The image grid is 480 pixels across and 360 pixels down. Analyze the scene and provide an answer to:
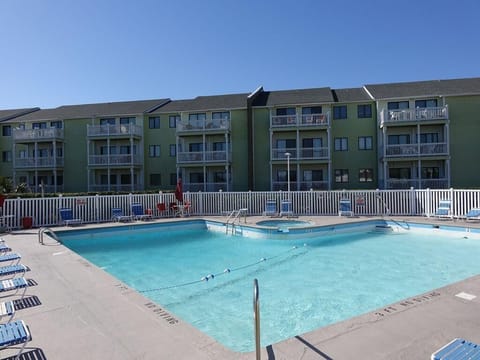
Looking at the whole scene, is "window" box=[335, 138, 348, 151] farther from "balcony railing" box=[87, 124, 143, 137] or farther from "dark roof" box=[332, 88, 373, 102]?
"balcony railing" box=[87, 124, 143, 137]

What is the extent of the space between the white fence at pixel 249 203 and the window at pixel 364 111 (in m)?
11.9

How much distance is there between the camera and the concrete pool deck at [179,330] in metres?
3.47

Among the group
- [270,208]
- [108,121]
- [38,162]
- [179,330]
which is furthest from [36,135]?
[179,330]

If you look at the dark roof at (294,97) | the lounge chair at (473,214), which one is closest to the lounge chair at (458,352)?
the lounge chair at (473,214)

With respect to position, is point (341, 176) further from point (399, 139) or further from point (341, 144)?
point (399, 139)

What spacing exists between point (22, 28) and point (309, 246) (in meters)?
14.2

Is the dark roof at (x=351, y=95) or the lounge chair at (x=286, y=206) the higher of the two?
the dark roof at (x=351, y=95)

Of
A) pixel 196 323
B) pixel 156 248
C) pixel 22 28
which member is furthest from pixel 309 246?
pixel 22 28

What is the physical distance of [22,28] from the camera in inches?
472

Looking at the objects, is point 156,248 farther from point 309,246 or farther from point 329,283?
point 329,283

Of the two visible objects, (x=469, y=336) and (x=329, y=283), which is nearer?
(x=469, y=336)

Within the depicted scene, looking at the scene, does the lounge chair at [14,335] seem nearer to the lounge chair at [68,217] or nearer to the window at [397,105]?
the lounge chair at [68,217]

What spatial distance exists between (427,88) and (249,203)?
20.2m

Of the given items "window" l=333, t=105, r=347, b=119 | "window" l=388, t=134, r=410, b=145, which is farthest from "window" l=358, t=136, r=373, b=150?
"window" l=333, t=105, r=347, b=119
